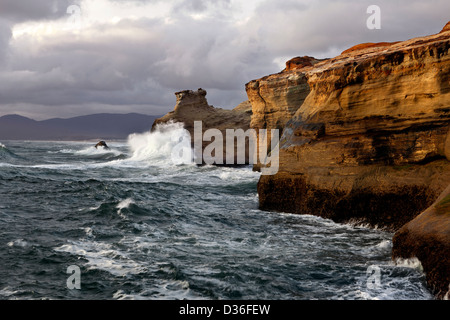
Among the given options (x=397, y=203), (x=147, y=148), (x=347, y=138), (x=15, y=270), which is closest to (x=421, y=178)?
(x=397, y=203)

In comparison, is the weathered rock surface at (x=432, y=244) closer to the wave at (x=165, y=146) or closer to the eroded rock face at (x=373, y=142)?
the eroded rock face at (x=373, y=142)

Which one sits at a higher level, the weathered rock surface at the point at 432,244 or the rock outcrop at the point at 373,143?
the rock outcrop at the point at 373,143

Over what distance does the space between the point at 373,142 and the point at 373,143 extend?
36 millimetres

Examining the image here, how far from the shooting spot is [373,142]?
600 inches

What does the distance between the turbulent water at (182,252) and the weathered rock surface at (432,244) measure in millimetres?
299

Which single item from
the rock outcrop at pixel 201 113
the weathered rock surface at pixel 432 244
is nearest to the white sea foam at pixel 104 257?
the weathered rock surface at pixel 432 244

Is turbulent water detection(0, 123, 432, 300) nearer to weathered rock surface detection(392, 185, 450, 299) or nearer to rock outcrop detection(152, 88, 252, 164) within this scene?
weathered rock surface detection(392, 185, 450, 299)

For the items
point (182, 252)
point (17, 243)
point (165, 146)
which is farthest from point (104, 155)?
point (182, 252)

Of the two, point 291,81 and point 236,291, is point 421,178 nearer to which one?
Result: point 236,291

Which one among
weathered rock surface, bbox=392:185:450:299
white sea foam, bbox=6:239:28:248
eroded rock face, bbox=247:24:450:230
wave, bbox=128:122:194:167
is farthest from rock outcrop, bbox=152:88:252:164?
weathered rock surface, bbox=392:185:450:299

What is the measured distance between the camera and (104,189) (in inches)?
884

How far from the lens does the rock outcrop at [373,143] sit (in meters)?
13.8

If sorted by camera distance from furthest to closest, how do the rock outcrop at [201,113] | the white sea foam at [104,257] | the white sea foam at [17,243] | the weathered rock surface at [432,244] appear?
the rock outcrop at [201,113]
the white sea foam at [17,243]
the white sea foam at [104,257]
the weathered rock surface at [432,244]

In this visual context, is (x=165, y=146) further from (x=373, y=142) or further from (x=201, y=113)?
(x=373, y=142)
